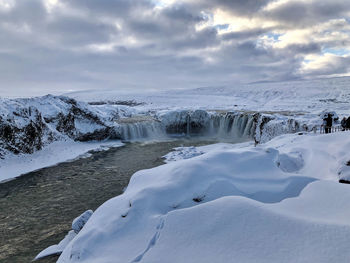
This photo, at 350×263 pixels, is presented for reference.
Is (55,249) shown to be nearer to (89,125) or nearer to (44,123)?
(44,123)

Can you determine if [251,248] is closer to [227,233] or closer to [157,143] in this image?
[227,233]

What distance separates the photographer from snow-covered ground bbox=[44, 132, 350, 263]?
3039 mm

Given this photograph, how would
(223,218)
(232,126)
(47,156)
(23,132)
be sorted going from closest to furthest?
1. (223,218)
2. (23,132)
3. (47,156)
4. (232,126)

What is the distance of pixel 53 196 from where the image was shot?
1154 centimetres

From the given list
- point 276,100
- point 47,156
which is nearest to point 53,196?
point 47,156

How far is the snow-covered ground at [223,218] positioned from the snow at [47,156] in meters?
12.3

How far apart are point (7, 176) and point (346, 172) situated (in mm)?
16076

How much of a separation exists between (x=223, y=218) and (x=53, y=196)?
33.3 ft

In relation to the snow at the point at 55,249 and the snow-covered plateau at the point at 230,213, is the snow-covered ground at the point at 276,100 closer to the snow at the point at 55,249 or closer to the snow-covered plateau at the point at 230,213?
the snow-covered plateau at the point at 230,213

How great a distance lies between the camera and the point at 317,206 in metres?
4.07

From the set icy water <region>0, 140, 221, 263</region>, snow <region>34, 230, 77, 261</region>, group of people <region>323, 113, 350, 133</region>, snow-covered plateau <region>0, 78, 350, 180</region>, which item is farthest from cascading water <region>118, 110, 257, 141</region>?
snow <region>34, 230, 77, 261</region>

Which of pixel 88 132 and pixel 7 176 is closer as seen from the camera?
pixel 7 176

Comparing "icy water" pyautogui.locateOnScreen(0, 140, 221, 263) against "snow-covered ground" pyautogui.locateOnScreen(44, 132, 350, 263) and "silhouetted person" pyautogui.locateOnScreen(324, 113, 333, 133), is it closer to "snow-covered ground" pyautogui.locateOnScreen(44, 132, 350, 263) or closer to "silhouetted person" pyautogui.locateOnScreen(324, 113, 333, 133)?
"snow-covered ground" pyautogui.locateOnScreen(44, 132, 350, 263)

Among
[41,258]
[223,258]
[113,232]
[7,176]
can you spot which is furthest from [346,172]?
[7,176]
